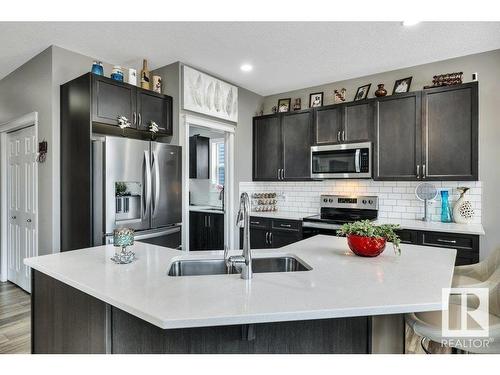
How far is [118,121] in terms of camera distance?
9.88 ft

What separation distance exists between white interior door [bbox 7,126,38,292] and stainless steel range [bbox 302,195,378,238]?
3111 millimetres

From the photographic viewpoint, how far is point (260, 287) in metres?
1.31

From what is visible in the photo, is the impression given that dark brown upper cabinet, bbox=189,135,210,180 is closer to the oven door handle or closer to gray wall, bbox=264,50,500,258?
the oven door handle

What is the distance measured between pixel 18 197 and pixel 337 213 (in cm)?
405

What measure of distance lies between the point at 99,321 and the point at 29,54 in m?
3.18

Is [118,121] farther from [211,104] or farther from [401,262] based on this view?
[401,262]

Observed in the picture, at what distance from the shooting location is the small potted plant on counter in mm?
1804

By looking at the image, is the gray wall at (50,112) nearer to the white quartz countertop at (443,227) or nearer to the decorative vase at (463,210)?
the white quartz countertop at (443,227)

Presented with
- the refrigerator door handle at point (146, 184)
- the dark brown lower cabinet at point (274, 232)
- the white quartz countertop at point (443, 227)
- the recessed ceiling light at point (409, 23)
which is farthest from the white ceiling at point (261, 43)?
the dark brown lower cabinet at point (274, 232)

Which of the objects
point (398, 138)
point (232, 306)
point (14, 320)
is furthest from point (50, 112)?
point (398, 138)

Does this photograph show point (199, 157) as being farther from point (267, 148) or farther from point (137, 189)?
point (137, 189)

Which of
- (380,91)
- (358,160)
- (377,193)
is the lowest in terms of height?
(377,193)

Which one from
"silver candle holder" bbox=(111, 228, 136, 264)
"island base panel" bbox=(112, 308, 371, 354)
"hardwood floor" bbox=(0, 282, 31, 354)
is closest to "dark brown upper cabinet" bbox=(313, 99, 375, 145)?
"island base panel" bbox=(112, 308, 371, 354)
